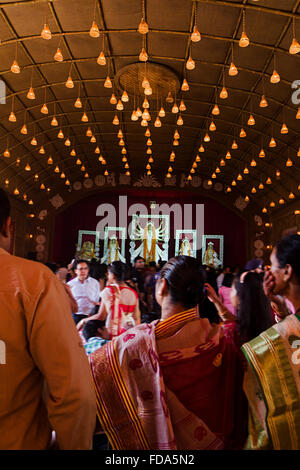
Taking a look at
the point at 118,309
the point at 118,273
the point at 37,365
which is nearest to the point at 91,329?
the point at 118,309

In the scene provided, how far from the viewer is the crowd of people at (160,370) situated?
1.12 m

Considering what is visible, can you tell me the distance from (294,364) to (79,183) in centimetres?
1786

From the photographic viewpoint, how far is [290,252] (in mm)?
1508

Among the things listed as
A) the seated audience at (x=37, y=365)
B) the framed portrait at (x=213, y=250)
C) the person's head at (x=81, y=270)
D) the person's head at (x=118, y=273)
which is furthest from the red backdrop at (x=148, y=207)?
the seated audience at (x=37, y=365)

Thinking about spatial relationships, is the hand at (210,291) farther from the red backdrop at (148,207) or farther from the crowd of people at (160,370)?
the red backdrop at (148,207)

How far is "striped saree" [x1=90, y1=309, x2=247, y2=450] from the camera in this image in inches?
58.1

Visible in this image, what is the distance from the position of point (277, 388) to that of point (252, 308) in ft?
2.41

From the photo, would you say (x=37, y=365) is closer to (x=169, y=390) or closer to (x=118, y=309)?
(x=169, y=390)

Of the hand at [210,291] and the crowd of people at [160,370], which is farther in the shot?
the hand at [210,291]

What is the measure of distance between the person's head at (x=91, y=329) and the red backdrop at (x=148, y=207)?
50.0 feet

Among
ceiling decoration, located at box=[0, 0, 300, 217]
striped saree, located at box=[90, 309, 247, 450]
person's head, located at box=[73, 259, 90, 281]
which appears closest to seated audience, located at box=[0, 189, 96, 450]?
striped saree, located at box=[90, 309, 247, 450]

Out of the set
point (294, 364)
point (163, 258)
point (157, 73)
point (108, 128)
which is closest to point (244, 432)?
point (294, 364)

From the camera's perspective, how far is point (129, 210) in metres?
18.4
